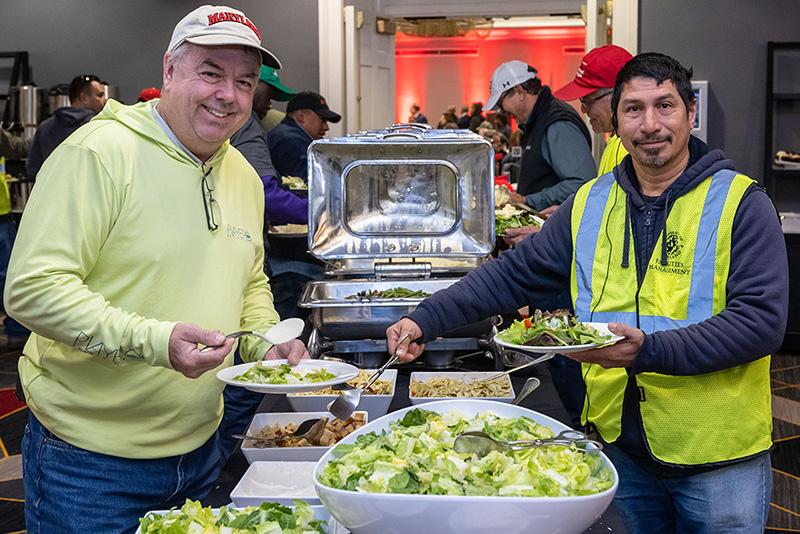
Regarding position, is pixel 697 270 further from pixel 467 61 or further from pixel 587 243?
pixel 467 61

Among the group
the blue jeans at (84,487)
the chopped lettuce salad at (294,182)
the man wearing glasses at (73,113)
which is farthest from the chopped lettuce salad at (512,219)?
the man wearing glasses at (73,113)

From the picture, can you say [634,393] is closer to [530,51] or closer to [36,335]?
[36,335]

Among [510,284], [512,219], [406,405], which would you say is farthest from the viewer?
[512,219]

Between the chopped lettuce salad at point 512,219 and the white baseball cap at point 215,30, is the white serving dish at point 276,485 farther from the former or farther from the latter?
the chopped lettuce salad at point 512,219

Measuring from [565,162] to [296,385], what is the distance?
239cm

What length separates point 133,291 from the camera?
1497 mm

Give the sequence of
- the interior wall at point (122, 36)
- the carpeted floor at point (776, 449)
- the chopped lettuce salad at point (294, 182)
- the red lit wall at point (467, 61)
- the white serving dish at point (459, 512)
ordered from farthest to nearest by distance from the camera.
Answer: the red lit wall at point (467, 61), the interior wall at point (122, 36), the chopped lettuce salad at point (294, 182), the carpeted floor at point (776, 449), the white serving dish at point (459, 512)

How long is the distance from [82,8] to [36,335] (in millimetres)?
5682

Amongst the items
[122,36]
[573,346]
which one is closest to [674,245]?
[573,346]

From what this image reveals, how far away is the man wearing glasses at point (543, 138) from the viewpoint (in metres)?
3.62

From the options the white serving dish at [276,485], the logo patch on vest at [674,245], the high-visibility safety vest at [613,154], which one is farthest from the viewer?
the high-visibility safety vest at [613,154]

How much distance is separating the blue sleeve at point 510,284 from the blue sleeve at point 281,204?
5.46 feet

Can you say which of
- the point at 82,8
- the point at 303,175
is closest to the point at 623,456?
the point at 303,175

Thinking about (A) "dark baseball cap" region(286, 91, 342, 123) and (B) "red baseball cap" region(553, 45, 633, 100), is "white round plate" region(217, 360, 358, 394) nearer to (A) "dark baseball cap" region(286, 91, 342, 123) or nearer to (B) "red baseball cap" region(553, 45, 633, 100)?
(B) "red baseball cap" region(553, 45, 633, 100)
